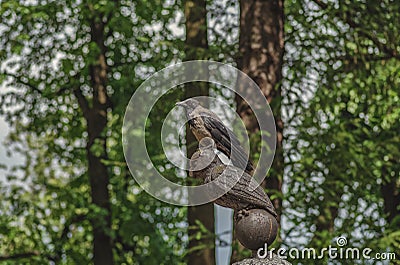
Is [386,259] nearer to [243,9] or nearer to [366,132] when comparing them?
[366,132]

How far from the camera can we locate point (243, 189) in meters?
3.18

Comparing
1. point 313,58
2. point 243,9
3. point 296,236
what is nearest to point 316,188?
point 296,236

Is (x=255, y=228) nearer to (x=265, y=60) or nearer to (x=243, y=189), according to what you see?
(x=243, y=189)

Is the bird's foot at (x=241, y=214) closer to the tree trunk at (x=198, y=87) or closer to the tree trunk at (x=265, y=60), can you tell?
the tree trunk at (x=265, y=60)

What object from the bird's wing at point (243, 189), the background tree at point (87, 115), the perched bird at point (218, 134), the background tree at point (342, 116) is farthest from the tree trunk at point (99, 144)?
the bird's wing at point (243, 189)

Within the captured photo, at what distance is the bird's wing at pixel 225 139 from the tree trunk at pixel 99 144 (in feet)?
17.2

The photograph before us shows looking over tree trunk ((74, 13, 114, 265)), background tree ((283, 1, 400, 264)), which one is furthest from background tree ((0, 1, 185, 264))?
background tree ((283, 1, 400, 264))

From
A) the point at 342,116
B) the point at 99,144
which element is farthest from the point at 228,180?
the point at 99,144

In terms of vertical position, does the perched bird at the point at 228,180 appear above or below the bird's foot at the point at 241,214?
above

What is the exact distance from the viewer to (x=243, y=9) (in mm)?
5922

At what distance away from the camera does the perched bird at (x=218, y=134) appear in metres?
3.25

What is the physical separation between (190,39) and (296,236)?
2386 millimetres

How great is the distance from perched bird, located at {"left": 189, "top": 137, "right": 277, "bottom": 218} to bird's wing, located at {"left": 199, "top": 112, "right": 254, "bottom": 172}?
0.14 feet

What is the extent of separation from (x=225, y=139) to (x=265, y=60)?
2549 millimetres
